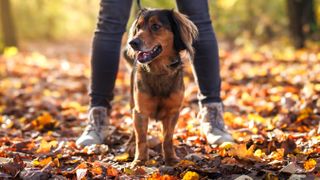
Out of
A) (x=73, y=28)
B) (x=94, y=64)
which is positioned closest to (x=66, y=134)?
(x=94, y=64)

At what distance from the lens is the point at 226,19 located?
14.7 meters

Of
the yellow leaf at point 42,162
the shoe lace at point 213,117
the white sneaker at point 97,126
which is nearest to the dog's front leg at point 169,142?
the shoe lace at point 213,117

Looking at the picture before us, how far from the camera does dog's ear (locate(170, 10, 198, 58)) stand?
3.89 metres

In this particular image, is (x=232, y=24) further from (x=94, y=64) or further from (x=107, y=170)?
(x=107, y=170)

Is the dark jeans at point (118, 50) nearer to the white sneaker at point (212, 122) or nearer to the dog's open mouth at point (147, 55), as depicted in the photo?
the white sneaker at point (212, 122)

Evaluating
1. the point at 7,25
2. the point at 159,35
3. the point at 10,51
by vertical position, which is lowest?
the point at 10,51

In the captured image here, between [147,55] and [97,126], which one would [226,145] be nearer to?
[147,55]

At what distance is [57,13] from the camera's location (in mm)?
23781

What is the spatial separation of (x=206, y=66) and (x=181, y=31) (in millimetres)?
829

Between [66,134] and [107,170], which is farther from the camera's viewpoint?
[66,134]

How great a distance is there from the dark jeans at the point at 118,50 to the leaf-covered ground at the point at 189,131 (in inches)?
16.5

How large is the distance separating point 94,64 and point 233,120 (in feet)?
5.15

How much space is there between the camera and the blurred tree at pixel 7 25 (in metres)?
15.8

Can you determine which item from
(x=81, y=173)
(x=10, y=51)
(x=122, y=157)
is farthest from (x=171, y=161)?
(x=10, y=51)
